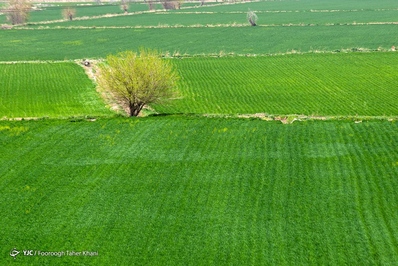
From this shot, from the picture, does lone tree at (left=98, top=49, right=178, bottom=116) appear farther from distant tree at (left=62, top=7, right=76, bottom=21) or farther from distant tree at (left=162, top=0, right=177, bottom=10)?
distant tree at (left=162, top=0, right=177, bottom=10)

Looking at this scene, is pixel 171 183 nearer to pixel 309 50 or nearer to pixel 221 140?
pixel 221 140

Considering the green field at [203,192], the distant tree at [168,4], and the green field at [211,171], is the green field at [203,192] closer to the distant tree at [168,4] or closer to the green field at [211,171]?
the green field at [211,171]

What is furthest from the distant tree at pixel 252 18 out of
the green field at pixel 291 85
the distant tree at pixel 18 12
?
the distant tree at pixel 18 12

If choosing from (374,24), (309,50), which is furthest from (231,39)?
(374,24)

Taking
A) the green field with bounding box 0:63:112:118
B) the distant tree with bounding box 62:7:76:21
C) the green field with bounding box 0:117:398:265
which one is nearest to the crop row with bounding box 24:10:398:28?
the distant tree with bounding box 62:7:76:21

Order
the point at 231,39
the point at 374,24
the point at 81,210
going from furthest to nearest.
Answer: the point at 374,24 < the point at 231,39 < the point at 81,210
